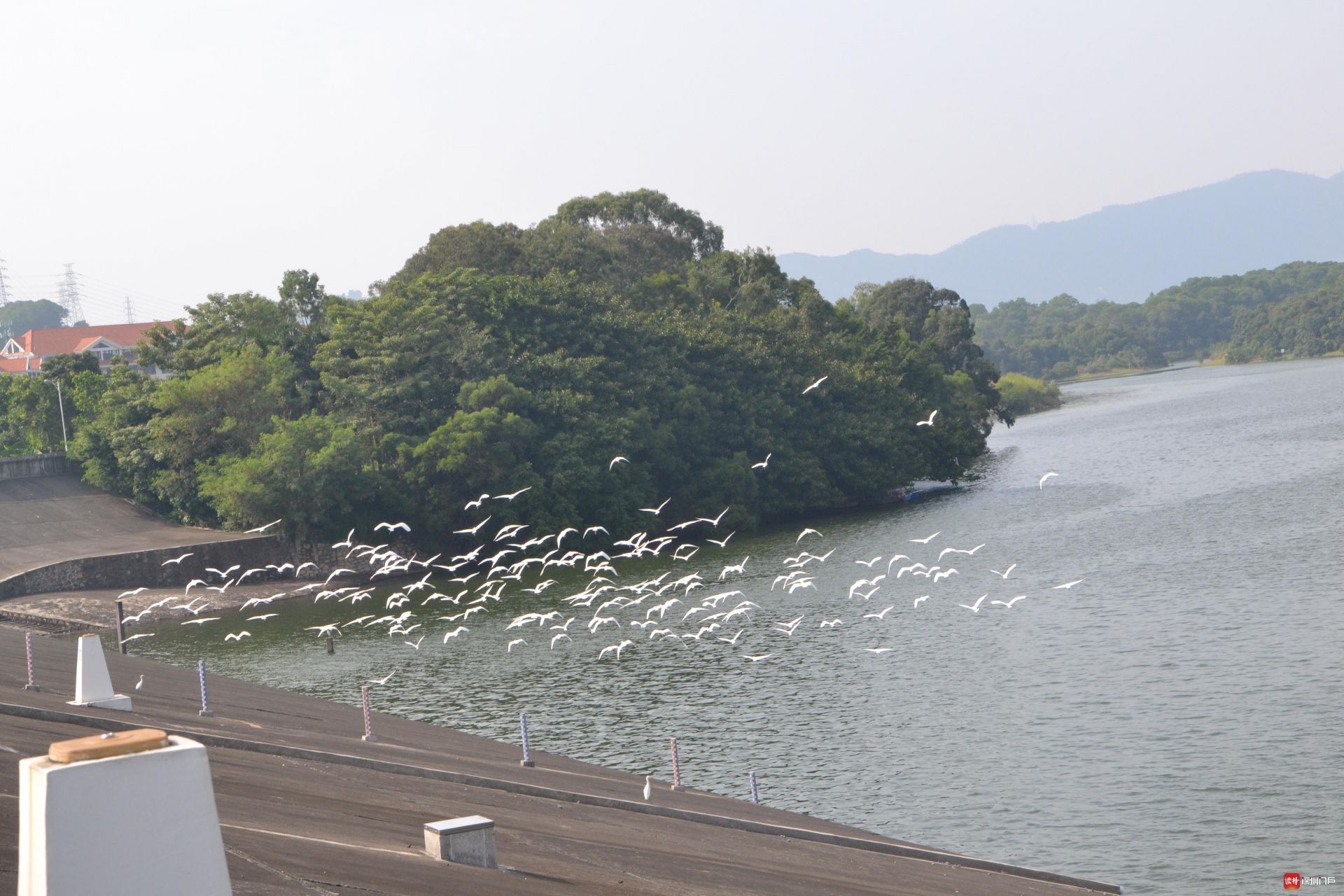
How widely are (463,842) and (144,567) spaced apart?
51902mm

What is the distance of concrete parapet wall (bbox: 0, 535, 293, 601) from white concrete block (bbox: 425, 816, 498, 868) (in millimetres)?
49755

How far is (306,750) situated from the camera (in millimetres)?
16938

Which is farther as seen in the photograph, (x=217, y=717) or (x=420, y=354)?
(x=420, y=354)

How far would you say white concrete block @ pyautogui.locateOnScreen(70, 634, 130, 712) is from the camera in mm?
19812

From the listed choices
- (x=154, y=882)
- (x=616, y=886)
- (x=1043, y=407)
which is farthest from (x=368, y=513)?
(x=1043, y=407)

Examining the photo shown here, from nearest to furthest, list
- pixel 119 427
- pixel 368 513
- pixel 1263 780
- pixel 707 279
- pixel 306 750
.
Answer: pixel 306 750
pixel 1263 780
pixel 368 513
pixel 119 427
pixel 707 279

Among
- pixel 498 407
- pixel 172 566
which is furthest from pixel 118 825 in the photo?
pixel 498 407

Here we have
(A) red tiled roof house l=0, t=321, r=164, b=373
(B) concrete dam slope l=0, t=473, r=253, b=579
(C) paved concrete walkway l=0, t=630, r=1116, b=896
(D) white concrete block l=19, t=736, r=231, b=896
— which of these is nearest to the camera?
(D) white concrete block l=19, t=736, r=231, b=896

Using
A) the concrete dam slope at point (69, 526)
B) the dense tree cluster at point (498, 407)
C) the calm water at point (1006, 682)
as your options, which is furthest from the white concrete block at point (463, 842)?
the dense tree cluster at point (498, 407)

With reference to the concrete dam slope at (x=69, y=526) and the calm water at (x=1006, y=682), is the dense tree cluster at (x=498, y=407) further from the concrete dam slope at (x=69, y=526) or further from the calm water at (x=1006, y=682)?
the calm water at (x=1006, y=682)

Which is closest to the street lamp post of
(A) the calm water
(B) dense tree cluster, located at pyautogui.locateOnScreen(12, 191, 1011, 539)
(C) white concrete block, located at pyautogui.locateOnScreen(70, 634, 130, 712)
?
(B) dense tree cluster, located at pyautogui.locateOnScreen(12, 191, 1011, 539)

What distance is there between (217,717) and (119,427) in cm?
5546

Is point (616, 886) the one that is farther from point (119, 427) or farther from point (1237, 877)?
point (119, 427)

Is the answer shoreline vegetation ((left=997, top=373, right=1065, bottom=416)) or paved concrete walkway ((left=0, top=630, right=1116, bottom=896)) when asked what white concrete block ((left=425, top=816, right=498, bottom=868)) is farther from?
shoreline vegetation ((left=997, top=373, right=1065, bottom=416))
